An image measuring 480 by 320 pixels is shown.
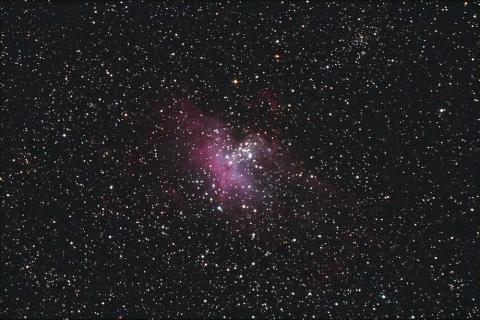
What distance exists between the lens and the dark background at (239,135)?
35cm

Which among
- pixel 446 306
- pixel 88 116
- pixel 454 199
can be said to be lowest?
pixel 446 306

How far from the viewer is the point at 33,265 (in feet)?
1.29

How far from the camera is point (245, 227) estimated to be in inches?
14.4

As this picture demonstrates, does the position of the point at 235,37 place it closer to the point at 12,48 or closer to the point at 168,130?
the point at 168,130

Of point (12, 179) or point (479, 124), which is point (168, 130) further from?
point (479, 124)

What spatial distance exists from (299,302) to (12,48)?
20.3 inches

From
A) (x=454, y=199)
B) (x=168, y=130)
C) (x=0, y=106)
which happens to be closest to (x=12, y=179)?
(x=0, y=106)

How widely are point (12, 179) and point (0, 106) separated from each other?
0.34 ft

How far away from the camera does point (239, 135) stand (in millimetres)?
366

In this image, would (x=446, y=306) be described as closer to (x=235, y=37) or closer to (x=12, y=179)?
(x=235, y=37)

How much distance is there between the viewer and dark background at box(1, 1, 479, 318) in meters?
0.35

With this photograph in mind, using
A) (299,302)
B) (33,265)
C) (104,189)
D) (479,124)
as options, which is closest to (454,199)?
(479,124)

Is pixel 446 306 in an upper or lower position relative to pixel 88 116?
lower

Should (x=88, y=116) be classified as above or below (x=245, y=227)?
above
